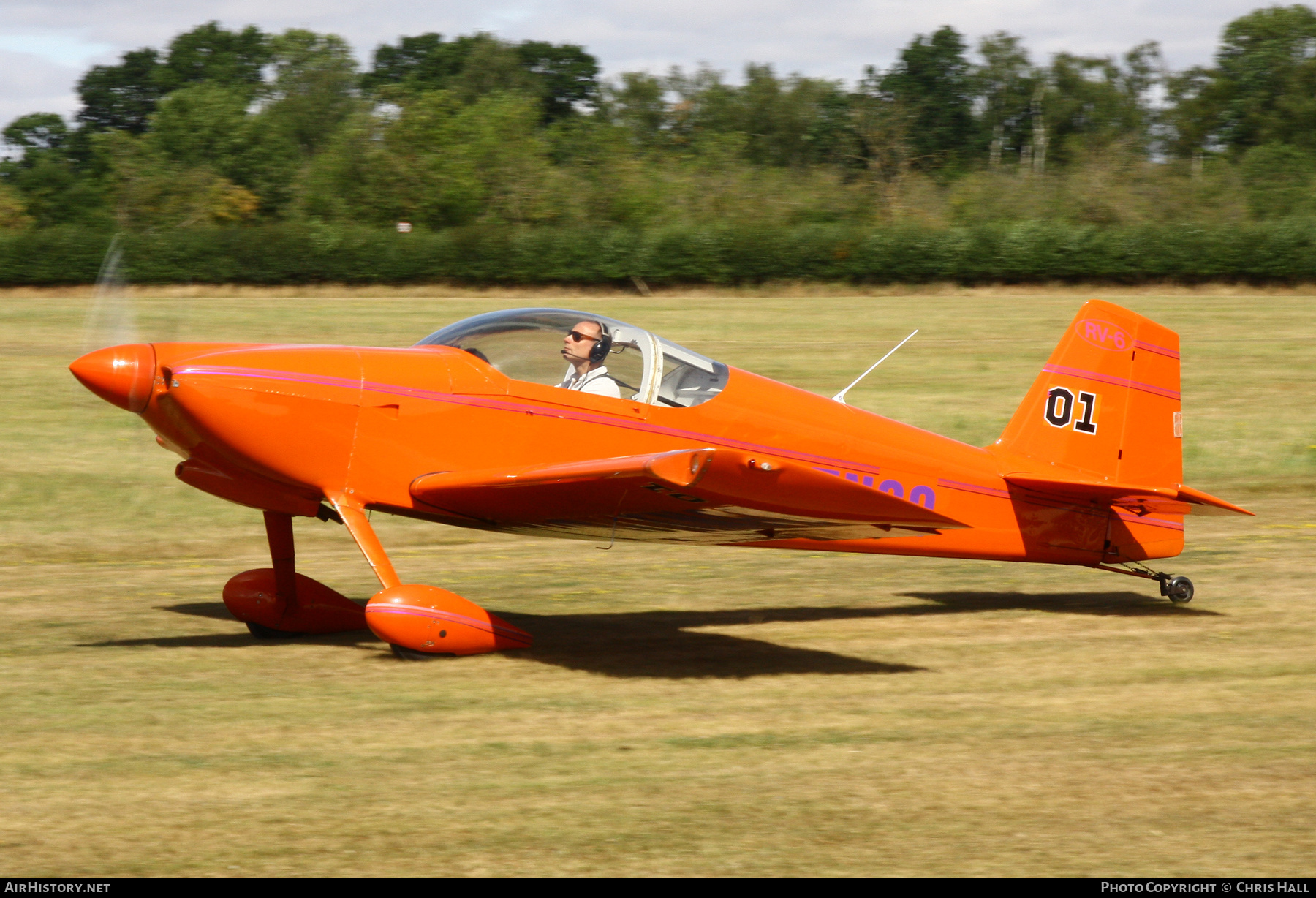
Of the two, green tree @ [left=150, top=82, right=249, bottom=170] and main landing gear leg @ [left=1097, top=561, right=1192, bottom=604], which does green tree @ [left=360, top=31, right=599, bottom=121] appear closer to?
green tree @ [left=150, top=82, right=249, bottom=170]

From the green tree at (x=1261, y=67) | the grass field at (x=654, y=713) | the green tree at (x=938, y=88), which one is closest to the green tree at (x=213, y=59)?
the green tree at (x=938, y=88)

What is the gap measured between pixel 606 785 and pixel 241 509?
8.67 metres

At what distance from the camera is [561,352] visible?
728 centimetres

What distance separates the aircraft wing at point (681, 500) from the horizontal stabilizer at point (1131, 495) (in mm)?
1384

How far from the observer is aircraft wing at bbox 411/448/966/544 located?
5.92 meters

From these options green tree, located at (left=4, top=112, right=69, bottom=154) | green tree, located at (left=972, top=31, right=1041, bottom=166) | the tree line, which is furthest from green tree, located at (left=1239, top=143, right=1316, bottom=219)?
green tree, located at (left=4, top=112, right=69, bottom=154)

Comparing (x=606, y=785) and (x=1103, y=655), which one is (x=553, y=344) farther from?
(x=1103, y=655)

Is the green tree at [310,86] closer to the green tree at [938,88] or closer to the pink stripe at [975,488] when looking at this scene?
the green tree at [938,88]

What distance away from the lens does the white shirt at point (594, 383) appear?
7.27m

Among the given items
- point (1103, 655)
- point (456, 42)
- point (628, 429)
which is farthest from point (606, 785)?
point (456, 42)

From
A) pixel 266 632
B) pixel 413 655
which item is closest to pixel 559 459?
pixel 413 655

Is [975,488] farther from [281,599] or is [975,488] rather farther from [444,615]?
[281,599]

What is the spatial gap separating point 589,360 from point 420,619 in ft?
5.78

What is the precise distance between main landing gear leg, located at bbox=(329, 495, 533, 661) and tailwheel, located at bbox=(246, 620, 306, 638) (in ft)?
3.18
